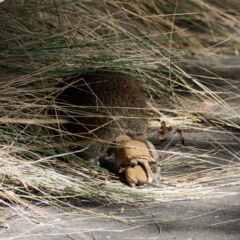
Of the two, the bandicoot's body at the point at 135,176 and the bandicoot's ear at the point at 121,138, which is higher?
the bandicoot's ear at the point at 121,138

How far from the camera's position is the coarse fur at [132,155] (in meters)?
3.24

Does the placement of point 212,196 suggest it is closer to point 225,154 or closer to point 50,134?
point 225,154

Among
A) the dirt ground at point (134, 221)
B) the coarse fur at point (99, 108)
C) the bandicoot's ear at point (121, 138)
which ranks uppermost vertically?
the coarse fur at point (99, 108)

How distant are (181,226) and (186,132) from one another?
132cm

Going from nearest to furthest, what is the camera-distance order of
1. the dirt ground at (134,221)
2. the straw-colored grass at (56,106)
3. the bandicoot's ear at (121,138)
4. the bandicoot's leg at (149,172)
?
the dirt ground at (134,221) → the straw-colored grass at (56,106) → the bandicoot's leg at (149,172) → the bandicoot's ear at (121,138)

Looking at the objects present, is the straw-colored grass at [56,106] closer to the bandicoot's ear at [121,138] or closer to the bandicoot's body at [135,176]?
Answer: the bandicoot's body at [135,176]

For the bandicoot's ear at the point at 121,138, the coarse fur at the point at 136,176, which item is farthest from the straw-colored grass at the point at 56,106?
the bandicoot's ear at the point at 121,138

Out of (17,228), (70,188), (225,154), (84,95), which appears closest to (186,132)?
(225,154)

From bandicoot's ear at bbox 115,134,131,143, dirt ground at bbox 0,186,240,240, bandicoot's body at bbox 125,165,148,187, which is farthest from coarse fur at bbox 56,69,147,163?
dirt ground at bbox 0,186,240,240

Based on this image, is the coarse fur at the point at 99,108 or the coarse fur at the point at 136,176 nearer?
the coarse fur at the point at 136,176

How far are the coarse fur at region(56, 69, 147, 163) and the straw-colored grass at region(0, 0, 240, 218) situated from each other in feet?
Result: 0.22

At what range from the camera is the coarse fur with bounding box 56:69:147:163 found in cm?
339

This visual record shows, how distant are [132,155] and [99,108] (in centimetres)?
34

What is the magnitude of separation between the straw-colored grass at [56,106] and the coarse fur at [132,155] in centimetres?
8
